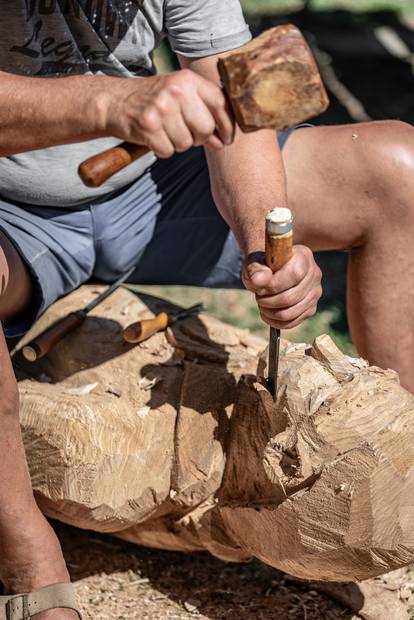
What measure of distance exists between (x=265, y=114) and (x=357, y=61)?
635 centimetres

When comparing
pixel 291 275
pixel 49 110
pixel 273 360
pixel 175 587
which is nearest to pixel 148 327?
pixel 273 360

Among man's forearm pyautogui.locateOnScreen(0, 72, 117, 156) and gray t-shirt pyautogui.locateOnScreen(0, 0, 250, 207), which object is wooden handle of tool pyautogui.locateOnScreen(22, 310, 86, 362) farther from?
man's forearm pyautogui.locateOnScreen(0, 72, 117, 156)

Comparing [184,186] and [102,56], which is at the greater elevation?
[102,56]

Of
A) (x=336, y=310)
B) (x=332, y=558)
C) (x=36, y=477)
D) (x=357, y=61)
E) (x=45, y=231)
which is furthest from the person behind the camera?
(x=357, y=61)

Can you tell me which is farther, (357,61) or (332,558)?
(357,61)

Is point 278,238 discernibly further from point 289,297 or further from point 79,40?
point 79,40

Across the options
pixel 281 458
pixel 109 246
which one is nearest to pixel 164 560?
pixel 281 458

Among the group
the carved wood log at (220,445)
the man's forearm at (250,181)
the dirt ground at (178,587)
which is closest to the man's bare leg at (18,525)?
the carved wood log at (220,445)

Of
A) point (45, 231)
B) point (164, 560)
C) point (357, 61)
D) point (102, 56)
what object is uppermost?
point (102, 56)

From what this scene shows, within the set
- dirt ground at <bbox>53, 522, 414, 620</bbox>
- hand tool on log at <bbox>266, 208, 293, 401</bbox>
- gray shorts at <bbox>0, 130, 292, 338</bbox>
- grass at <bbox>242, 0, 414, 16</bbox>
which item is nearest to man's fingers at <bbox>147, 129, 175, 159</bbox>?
hand tool on log at <bbox>266, 208, 293, 401</bbox>

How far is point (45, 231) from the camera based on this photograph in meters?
2.71

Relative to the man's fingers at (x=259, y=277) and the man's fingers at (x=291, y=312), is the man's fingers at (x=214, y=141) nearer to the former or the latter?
the man's fingers at (x=259, y=277)

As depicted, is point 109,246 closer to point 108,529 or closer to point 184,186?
point 184,186

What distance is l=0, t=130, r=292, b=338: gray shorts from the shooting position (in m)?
2.71
